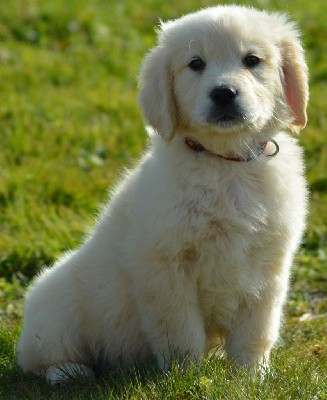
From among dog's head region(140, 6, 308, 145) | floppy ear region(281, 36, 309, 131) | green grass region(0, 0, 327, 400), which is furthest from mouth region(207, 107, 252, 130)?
green grass region(0, 0, 327, 400)

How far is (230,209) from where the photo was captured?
4574 mm

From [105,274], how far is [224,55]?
4.26 ft

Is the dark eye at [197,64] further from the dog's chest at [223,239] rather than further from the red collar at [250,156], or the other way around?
the dog's chest at [223,239]

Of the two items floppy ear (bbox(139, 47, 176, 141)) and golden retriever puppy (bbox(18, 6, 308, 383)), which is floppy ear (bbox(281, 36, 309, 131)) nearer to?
golden retriever puppy (bbox(18, 6, 308, 383))

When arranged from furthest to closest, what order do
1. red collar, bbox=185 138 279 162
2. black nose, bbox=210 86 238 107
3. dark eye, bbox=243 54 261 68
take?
red collar, bbox=185 138 279 162 < dark eye, bbox=243 54 261 68 < black nose, bbox=210 86 238 107

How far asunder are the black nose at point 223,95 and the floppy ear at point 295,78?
0.47 m

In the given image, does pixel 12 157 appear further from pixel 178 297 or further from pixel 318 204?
pixel 178 297

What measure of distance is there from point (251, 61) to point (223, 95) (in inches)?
10.8

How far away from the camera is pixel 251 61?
4.62 metres

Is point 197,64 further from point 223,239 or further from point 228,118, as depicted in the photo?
point 223,239

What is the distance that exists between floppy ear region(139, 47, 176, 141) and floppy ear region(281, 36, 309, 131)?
59cm

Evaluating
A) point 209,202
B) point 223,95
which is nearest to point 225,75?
point 223,95

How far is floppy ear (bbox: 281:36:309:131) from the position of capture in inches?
189

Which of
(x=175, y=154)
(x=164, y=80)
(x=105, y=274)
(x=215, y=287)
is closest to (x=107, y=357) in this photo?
(x=105, y=274)
